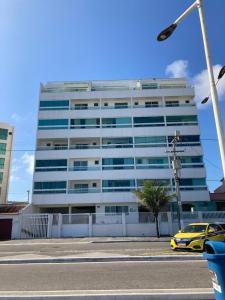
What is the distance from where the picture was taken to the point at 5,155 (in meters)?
60.2

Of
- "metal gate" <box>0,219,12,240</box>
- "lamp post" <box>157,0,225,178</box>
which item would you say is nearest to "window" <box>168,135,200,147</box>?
"metal gate" <box>0,219,12,240</box>

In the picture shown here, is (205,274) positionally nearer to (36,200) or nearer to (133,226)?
(133,226)

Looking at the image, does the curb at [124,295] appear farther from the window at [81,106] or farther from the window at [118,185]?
the window at [81,106]

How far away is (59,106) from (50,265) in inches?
1264

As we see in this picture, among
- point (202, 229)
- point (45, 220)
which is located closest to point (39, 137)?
point (45, 220)

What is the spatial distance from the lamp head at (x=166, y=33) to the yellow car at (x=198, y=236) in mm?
10390

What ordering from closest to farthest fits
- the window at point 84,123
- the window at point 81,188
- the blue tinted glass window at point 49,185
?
the window at point 81,188, the blue tinted glass window at point 49,185, the window at point 84,123

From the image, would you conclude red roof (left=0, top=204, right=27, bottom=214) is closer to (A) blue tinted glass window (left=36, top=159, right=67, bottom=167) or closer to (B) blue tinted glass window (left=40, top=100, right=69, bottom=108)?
(A) blue tinted glass window (left=36, top=159, right=67, bottom=167)

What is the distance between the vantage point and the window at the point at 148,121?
128 feet

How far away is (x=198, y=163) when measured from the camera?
37.2 m

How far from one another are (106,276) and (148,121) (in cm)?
3270

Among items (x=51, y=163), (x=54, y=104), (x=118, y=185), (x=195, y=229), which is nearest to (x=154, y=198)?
(x=118, y=185)

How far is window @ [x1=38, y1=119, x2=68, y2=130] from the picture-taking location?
39062mm

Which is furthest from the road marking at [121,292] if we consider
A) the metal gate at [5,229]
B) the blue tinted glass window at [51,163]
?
the blue tinted glass window at [51,163]
